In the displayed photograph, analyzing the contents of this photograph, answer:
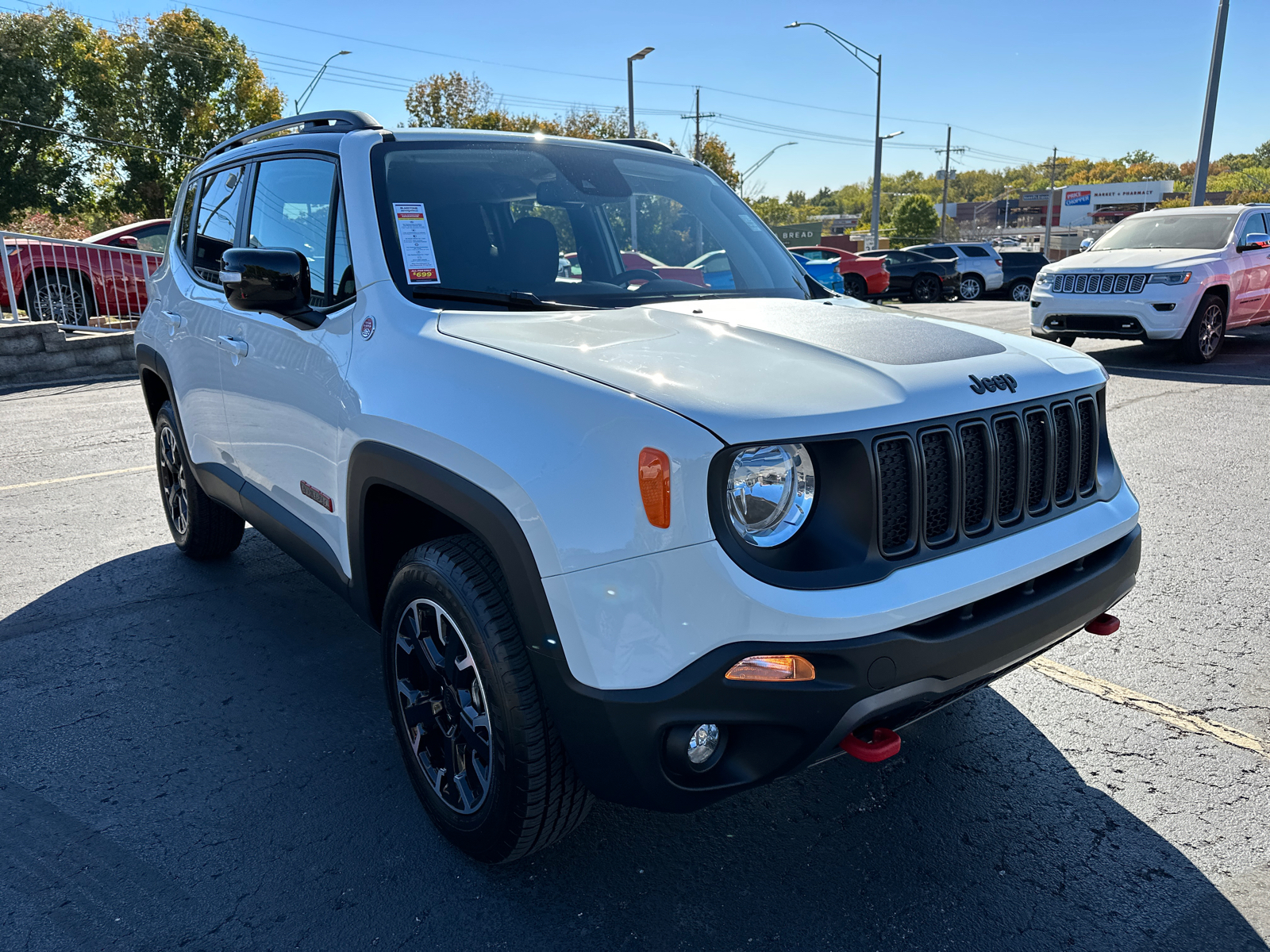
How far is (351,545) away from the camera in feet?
9.29

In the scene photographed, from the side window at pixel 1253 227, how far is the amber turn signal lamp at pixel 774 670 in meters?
11.6

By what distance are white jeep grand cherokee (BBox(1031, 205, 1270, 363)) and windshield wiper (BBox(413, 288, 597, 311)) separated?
30.7 ft

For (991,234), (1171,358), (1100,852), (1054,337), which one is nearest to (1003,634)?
(1100,852)

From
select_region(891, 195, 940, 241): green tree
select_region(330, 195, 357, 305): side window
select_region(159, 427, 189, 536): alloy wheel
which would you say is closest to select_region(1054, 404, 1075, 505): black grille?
select_region(330, 195, 357, 305): side window

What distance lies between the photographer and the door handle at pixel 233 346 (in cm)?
352

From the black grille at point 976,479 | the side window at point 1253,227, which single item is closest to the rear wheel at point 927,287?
the side window at point 1253,227

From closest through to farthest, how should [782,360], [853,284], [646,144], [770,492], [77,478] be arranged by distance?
[770,492] < [782,360] < [646,144] < [77,478] < [853,284]

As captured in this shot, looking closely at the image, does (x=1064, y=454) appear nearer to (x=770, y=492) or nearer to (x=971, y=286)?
(x=770, y=492)

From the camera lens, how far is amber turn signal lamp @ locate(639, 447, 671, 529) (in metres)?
1.89

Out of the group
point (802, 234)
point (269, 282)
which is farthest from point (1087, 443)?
point (802, 234)

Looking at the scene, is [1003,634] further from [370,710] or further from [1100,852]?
[370,710]

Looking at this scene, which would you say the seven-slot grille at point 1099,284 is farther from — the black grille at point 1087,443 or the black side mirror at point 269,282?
the black side mirror at point 269,282

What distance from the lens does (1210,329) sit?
10.8 meters

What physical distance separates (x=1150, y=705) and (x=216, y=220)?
4240 millimetres
